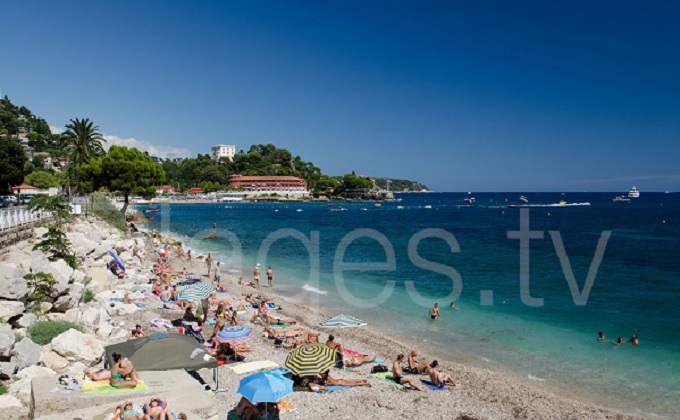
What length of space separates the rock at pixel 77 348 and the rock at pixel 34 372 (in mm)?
796

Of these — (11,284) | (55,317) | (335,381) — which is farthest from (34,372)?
(335,381)

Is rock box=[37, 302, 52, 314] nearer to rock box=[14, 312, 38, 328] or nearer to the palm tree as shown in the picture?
rock box=[14, 312, 38, 328]

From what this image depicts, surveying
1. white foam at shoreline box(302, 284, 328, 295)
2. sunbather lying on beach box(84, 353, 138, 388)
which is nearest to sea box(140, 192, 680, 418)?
white foam at shoreline box(302, 284, 328, 295)

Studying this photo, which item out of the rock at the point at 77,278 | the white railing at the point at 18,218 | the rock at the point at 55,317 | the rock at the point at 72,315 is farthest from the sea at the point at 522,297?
the white railing at the point at 18,218

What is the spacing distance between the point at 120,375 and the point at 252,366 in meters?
4.36

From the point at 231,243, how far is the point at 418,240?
70.0 ft

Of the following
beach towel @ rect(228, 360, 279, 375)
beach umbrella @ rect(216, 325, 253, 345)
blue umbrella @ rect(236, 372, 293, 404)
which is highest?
blue umbrella @ rect(236, 372, 293, 404)

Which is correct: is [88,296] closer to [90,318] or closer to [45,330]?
[90,318]

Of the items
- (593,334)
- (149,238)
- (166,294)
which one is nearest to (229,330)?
(166,294)

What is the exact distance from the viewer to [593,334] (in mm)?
18109

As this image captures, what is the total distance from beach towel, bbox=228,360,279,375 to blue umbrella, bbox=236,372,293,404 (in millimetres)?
2956

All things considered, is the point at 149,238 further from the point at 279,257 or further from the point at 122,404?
the point at 122,404

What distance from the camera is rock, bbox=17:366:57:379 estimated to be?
928 cm

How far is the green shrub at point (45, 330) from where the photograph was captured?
11242 mm
